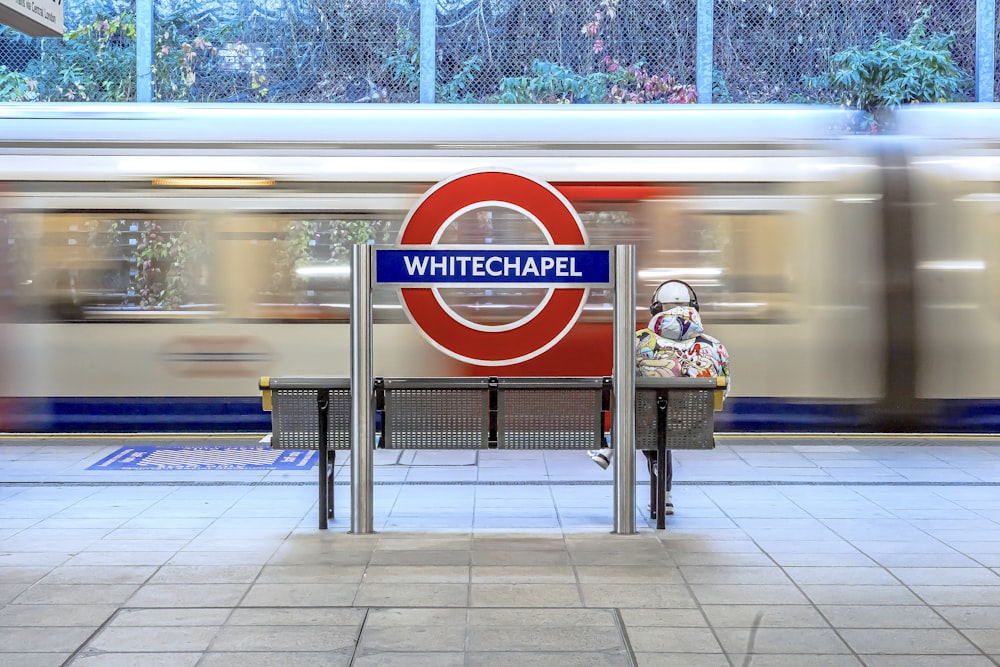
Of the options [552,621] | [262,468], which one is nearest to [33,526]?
[262,468]

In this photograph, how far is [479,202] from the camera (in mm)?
6125

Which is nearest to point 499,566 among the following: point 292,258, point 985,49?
→ point 292,258

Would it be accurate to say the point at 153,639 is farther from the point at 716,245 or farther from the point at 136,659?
the point at 716,245

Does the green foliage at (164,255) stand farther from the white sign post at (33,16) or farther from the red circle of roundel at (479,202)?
the red circle of roundel at (479,202)

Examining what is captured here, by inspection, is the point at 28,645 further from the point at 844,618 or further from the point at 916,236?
the point at 916,236

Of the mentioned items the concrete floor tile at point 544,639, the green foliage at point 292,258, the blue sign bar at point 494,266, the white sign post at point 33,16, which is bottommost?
the concrete floor tile at point 544,639

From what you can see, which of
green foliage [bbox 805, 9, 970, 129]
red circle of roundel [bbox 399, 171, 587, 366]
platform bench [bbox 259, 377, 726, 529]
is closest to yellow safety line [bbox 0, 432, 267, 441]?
platform bench [bbox 259, 377, 726, 529]

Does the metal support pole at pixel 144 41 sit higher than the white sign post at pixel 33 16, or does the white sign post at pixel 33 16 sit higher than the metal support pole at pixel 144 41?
the metal support pole at pixel 144 41

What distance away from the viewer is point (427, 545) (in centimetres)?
586

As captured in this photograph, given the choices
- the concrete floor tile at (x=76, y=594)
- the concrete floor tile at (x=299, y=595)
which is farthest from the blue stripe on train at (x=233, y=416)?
the concrete floor tile at (x=299, y=595)

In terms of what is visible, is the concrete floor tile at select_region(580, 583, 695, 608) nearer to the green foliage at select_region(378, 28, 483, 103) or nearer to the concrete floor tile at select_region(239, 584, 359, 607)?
the concrete floor tile at select_region(239, 584, 359, 607)

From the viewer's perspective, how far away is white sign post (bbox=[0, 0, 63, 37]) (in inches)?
209

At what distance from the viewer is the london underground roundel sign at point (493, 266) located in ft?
19.7

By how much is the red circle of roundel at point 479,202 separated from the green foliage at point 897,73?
566 cm
